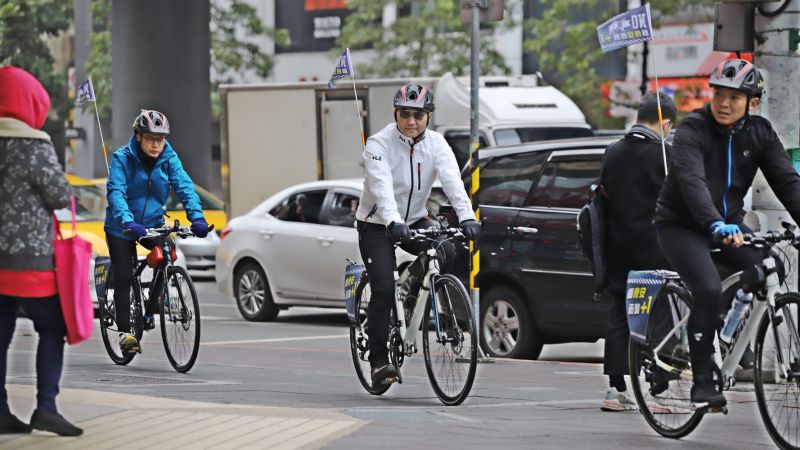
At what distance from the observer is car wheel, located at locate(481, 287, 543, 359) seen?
13039 millimetres

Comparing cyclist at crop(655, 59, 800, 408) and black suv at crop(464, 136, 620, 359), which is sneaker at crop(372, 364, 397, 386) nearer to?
cyclist at crop(655, 59, 800, 408)

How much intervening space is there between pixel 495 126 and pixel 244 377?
11208 mm

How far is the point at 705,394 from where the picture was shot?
24.9 feet

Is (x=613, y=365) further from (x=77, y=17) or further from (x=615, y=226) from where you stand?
(x=77, y=17)

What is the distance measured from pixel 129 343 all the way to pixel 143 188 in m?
1.10

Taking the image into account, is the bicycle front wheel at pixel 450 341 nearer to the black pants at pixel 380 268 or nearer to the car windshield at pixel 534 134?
the black pants at pixel 380 268

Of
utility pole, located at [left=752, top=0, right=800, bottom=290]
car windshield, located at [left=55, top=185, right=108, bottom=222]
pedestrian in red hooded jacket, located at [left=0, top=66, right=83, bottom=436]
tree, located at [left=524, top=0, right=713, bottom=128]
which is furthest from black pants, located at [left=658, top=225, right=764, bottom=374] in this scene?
tree, located at [left=524, top=0, right=713, bottom=128]

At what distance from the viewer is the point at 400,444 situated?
7.56m

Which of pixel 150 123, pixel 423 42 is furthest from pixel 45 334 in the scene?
pixel 423 42

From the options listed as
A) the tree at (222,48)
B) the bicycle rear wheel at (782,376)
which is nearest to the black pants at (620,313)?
the bicycle rear wheel at (782,376)

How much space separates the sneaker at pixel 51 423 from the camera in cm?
742

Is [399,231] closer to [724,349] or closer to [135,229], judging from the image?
[724,349]

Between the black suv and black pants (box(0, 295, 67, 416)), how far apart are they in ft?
18.7

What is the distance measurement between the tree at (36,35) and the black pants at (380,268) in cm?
2927
